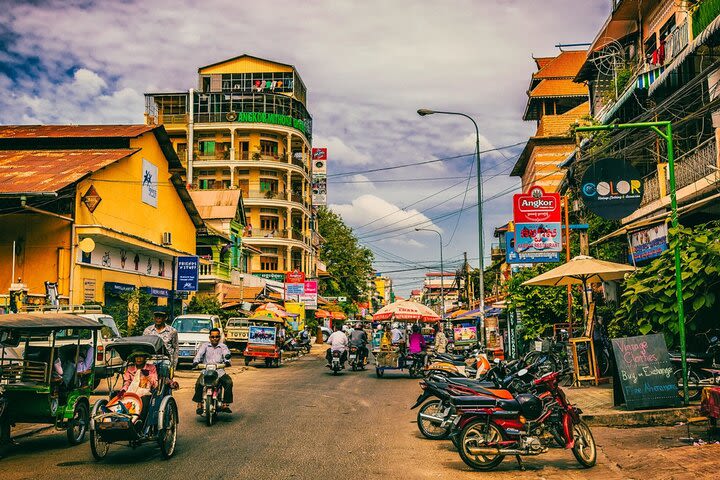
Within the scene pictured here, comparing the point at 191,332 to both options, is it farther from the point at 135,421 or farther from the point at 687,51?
the point at 687,51

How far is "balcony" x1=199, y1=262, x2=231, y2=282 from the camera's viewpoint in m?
40.7

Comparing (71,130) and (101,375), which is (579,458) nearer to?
(101,375)

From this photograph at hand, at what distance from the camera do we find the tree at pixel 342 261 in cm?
8406

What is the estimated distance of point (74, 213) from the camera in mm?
24781

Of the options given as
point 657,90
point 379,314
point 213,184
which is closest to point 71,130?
point 379,314

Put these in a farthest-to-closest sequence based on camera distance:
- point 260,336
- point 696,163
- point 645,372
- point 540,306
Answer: point 260,336 < point 540,306 < point 696,163 < point 645,372

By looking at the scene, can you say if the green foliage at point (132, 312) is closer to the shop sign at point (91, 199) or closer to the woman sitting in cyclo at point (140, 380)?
the shop sign at point (91, 199)

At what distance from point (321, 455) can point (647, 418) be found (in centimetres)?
565

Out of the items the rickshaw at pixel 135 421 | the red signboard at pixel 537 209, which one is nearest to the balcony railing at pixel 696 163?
the red signboard at pixel 537 209

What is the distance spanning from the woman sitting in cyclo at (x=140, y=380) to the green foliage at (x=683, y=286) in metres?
8.94

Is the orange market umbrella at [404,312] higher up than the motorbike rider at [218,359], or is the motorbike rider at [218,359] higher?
the orange market umbrella at [404,312]

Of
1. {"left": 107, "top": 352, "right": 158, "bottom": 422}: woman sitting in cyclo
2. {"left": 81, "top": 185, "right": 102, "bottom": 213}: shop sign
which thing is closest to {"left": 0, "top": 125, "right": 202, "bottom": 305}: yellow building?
{"left": 81, "top": 185, "right": 102, "bottom": 213}: shop sign

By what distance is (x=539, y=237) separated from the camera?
20547mm

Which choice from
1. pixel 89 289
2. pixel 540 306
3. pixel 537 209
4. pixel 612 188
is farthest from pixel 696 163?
pixel 89 289
